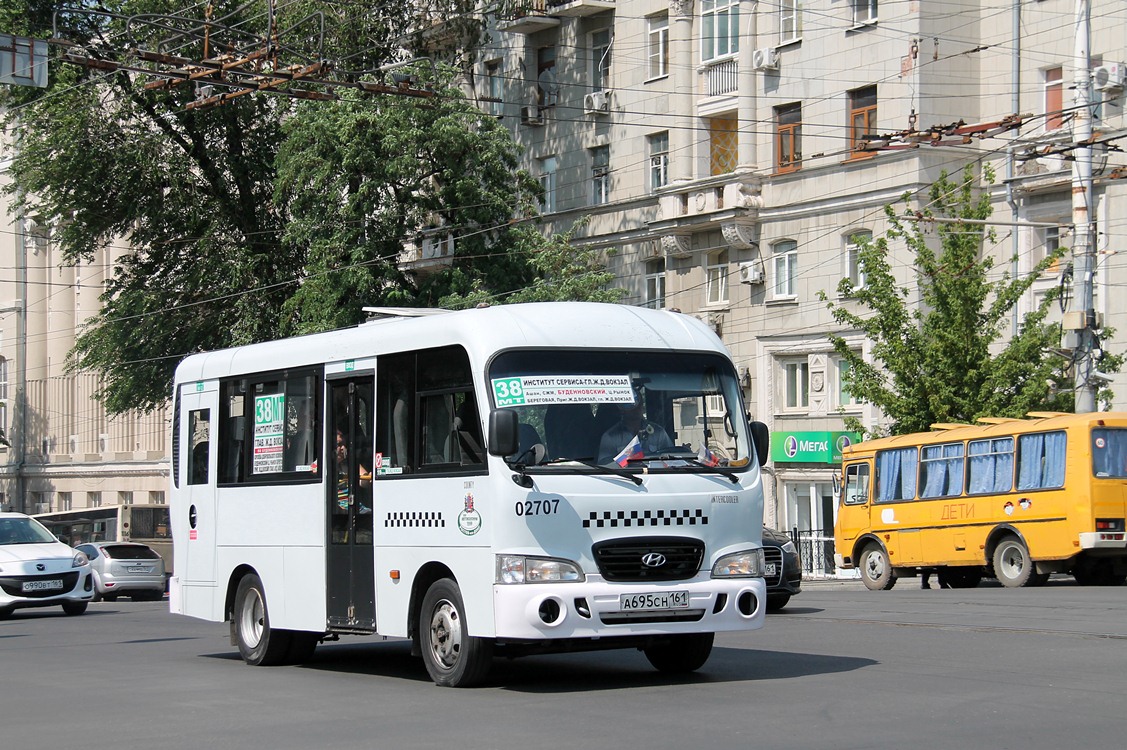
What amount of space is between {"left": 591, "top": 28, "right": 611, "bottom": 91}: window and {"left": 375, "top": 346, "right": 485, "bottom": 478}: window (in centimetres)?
3276

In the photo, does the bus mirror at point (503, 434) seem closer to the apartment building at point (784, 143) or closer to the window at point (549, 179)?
the apartment building at point (784, 143)

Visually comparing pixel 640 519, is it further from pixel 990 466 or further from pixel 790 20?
pixel 790 20

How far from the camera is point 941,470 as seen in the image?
2991 centimetres

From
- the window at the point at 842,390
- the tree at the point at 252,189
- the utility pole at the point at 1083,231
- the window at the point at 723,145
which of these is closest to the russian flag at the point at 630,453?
the utility pole at the point at 1083,231

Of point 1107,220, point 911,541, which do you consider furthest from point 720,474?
point 1107,220

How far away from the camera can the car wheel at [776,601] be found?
21.5 m

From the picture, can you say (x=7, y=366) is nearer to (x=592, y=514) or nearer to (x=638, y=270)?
(x=638, y=270)

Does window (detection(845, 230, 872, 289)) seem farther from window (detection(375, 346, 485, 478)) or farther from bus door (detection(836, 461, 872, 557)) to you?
window (detection(375, 346, 485, 478))

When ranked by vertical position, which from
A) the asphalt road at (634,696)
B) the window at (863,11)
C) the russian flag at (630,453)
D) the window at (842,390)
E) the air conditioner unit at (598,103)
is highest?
the window at (863,11)

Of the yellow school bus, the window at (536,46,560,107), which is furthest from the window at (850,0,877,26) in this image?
the yellow school bus

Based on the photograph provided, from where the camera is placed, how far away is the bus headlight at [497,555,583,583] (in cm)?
1143

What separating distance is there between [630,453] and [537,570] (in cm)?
111

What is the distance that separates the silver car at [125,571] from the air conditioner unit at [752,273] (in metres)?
15.7

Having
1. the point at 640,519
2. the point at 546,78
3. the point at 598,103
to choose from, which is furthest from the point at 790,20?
the point at 640,519
